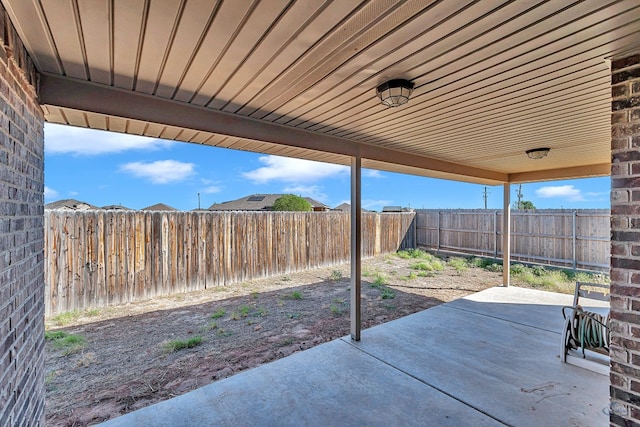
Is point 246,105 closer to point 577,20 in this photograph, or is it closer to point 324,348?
point 577,20

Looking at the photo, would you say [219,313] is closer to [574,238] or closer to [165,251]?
[165,251]

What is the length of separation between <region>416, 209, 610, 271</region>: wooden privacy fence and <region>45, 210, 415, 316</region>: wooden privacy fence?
4473 millimetres

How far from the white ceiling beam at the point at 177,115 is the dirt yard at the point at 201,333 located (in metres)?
2.26

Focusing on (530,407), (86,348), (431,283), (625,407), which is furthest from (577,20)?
(431,283)

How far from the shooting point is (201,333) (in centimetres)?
391

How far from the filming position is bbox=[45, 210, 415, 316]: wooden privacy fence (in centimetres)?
448

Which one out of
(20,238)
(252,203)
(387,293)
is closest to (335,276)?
(387,293)

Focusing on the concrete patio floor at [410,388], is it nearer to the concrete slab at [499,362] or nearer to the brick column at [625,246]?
the concrete slab at [499,362]

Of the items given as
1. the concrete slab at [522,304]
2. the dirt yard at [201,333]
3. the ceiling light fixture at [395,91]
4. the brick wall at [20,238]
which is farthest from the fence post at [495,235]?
the brick wall at [20,238]

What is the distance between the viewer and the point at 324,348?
330cm

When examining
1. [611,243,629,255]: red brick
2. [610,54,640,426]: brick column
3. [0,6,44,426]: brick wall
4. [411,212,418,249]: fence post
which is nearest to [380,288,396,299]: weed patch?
[610,54,640,426]: brick column

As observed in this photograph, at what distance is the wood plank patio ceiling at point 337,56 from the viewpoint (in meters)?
1.23

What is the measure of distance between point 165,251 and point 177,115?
3.88 meters

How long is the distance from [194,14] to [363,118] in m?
1.68
